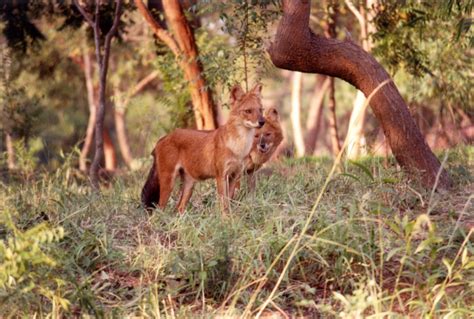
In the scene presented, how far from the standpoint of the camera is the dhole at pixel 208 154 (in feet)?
28.2

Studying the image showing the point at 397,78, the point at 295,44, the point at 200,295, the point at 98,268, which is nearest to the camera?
the point at 200,295

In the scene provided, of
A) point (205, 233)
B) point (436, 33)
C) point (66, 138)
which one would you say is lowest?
point (66, 138)

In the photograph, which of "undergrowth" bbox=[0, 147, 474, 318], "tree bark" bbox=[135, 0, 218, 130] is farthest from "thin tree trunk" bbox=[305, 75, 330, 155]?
"undergrowth" bbox=[0, 147, 474, 318]

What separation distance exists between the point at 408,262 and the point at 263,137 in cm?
518

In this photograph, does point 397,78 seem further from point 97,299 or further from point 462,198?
point 97,299

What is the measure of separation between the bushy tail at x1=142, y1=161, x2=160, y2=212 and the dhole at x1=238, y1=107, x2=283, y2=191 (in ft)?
3.37

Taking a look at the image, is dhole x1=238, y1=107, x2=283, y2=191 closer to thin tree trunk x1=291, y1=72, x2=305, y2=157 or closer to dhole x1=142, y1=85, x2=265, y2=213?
dhole x1=142, y1=85, x2=265, y2=213

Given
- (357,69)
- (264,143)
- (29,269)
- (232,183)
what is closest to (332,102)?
(264,143)

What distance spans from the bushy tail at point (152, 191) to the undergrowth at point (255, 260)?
0.89 meters

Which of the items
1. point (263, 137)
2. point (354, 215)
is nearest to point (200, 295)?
point (354, 215)

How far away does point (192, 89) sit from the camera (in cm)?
1324

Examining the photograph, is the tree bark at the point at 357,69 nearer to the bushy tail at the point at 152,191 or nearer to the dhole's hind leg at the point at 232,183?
the dhole's hind leg at the point at 232,183

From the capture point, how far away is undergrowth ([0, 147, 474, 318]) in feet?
17.8

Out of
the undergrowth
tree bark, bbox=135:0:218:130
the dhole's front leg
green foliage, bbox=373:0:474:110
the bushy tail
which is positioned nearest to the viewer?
the undergrowth
